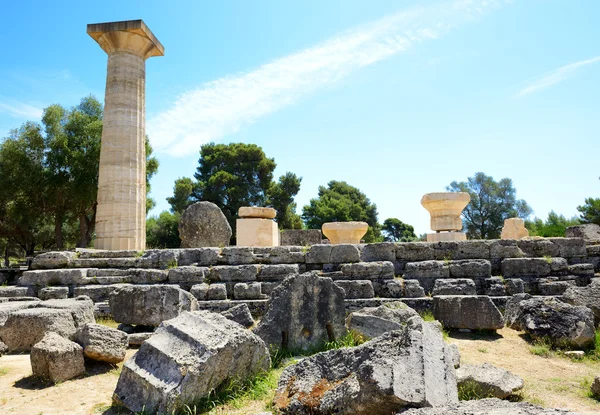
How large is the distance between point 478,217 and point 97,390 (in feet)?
129

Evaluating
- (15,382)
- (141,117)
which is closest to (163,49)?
(141,117)

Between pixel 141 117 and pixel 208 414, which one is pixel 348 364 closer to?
pixel 208 414

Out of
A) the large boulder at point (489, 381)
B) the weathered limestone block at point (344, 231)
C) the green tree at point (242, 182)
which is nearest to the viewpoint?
the large boulder at point (489, 381)

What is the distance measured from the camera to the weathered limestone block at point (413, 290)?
746 cm

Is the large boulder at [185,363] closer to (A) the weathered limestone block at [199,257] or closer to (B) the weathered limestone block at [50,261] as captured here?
(A) the weathered limestone block at [199,257]

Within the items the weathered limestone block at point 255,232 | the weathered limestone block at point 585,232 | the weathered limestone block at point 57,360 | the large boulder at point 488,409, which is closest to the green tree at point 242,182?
the weathered limestone block at point 255,232

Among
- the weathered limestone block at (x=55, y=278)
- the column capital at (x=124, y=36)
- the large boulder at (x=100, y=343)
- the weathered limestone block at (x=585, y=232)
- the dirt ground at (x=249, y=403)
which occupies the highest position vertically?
the column capital at (x=124, y=36)

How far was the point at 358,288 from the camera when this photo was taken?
750 centimetres

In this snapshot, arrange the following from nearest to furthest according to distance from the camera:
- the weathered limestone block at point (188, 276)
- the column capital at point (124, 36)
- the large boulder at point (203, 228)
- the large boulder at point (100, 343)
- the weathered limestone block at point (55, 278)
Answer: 1. the large boulder at point (100, 343)
2. the weathered limestone block at point (188, 276)
3. the weathered limestone block at point (55, 278)
4. the large boulder at point (203, 228)
5. the column capital at point (124, 36)

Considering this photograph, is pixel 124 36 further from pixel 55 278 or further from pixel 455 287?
pixel 455 287

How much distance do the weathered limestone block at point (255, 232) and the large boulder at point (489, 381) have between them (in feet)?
27.1

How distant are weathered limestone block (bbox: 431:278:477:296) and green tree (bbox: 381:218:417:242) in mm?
40966

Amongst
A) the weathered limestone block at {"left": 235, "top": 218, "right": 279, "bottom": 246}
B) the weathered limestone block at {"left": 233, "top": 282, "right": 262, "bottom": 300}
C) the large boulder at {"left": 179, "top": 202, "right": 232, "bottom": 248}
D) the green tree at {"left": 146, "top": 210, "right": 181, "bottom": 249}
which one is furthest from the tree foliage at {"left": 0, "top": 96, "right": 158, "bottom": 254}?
the weathered limestone block at {"left": 233, "top": 282, "right": 262, "bottom": 300}

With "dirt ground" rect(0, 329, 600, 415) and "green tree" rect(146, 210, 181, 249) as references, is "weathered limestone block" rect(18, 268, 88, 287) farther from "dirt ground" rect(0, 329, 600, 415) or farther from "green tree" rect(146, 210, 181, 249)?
"green tree" rect(146, 210, 181, 249)
